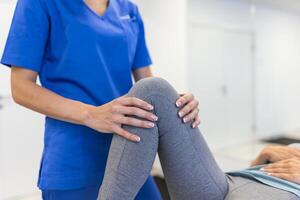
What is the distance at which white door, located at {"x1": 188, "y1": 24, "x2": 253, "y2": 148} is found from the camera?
10.9 feet

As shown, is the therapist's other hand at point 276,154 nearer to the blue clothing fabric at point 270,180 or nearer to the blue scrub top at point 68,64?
the blue clothing fabric at point 270,180

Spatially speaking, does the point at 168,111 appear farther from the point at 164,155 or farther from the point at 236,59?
the point at 236,59

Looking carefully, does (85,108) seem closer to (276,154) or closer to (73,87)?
(73,87)

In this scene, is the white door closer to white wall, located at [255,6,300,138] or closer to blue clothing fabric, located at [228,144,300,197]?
white wall, located at [255,6,300,138]

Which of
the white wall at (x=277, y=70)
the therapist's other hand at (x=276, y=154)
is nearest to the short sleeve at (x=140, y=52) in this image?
the therapist's other hand at (x=276, y=154)

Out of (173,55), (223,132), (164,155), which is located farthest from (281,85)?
(164,155)

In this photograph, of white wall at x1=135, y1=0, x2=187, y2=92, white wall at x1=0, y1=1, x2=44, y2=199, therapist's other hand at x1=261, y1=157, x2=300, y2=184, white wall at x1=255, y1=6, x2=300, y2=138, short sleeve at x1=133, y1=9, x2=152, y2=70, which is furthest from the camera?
white wall at x1=135, y1=0, x2=187, y2=92

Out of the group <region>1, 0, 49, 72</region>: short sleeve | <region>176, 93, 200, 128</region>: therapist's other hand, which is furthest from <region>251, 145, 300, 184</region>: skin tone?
<region>1, 0, 49, 72</region>: short sleeve

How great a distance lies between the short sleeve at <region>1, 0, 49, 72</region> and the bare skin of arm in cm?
2

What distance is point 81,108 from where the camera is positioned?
2.27 feet

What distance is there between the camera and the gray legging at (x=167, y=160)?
25.5 inches

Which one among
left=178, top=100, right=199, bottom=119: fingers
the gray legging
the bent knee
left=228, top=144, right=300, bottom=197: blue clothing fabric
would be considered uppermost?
the bent knee

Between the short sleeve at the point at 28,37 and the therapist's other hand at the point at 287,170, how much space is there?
29.1 inches

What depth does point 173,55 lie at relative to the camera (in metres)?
3.16
